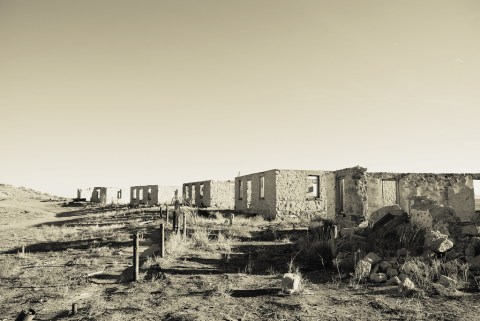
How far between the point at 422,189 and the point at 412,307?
33.4 ft

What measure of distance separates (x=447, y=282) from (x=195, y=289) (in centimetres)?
438

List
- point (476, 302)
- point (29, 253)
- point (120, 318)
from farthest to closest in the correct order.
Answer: point (29, 253) → point (476, 302) → point (120, 318)

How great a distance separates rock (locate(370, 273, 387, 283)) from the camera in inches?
255

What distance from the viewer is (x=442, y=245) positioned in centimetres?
736

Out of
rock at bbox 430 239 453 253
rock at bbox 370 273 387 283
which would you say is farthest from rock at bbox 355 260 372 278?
rock at bbox 430 239 453 253

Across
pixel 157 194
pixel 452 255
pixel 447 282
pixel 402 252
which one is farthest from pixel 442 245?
pixel 157 194

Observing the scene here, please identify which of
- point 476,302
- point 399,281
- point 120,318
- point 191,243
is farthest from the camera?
point 191,243

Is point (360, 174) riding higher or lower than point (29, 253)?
higher

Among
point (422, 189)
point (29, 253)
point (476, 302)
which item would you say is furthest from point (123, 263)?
point (422, 189)

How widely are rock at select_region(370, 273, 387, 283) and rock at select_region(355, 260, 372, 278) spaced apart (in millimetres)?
140

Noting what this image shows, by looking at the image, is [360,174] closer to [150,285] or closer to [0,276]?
[150,285]

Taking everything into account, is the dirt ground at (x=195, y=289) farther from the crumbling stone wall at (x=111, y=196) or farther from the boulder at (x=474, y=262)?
the crumbling stone wall at (x=111, y=196)

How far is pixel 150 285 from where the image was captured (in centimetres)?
646

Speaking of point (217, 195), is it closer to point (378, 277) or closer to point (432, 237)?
point (432, 237)
